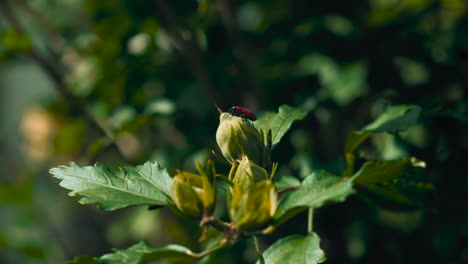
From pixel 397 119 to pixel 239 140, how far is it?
30 cm

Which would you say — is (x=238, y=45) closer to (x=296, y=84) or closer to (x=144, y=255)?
(x=296, y=84)

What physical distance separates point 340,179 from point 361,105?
A: 2.42 feet

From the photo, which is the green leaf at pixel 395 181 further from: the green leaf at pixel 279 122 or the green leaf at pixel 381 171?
the green leaf at pixel 279 122

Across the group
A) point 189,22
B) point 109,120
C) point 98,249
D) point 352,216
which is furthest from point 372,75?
point 98,249

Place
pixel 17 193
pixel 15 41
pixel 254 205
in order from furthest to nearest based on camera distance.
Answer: pixel 17 193, pixel 15 41, pixel 254 205

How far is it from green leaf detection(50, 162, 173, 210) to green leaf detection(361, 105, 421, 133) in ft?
1.10

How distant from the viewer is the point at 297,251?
0.72 metres

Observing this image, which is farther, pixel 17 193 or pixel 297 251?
pixel 17 193

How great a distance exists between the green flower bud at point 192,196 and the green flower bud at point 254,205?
0.03 m

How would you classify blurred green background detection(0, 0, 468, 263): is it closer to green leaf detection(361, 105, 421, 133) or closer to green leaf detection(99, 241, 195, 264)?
green leaf detection(361, 105, 421, 133)

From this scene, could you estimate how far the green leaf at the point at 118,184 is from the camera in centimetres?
71

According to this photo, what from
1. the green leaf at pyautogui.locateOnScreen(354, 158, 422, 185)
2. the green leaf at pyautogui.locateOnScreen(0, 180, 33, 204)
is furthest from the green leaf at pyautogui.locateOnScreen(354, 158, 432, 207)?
the green leaf at pyautogui.locateOnScreen(0, 180, 33, 204)

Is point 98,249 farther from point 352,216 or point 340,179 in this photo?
point 340,179

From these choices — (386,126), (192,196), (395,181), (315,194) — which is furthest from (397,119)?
(192,196)
